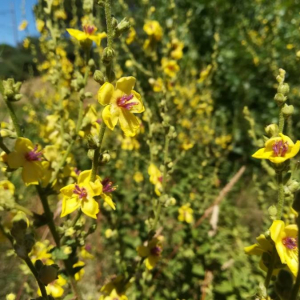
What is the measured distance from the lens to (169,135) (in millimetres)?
1616

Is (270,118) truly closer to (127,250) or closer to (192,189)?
(192,189)

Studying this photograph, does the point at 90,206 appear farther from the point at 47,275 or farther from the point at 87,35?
the point at 87,35

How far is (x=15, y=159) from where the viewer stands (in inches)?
44.2

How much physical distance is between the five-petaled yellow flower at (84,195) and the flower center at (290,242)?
1.77ft

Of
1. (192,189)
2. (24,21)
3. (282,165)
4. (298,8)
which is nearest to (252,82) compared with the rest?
(298,8)

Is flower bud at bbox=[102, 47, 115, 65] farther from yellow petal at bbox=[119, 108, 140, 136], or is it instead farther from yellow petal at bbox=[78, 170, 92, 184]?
yellow petal at bbox=[78, 170, 92, 184]

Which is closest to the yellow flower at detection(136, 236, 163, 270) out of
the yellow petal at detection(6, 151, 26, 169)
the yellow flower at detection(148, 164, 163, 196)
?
the yellow flower at detection(148, 164, 163, 196)

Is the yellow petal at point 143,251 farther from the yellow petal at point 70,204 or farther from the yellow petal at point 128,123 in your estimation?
the yellow petal at point 128,123

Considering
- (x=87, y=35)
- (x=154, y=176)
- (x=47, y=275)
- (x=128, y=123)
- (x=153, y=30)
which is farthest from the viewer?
(x=153, y=30)

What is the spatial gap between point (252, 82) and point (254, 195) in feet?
7.31

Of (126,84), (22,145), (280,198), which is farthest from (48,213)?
(280,198)

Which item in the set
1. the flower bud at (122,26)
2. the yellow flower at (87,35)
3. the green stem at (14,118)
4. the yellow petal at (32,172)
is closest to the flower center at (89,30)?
the yellow flower at (87,35)

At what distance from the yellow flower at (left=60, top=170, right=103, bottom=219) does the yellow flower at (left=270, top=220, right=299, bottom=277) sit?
56cm

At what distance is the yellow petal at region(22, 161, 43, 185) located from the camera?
1141 millimetres
